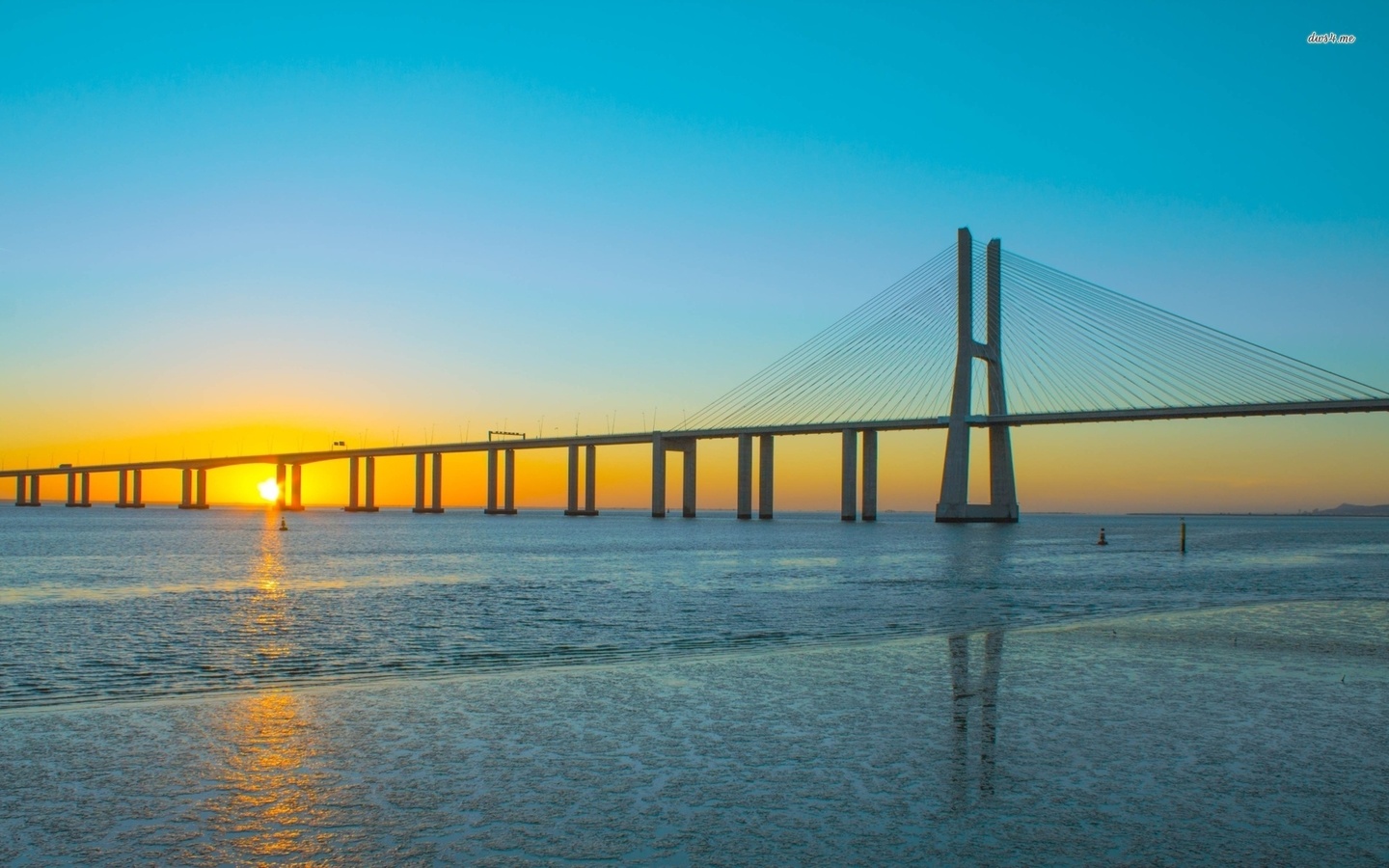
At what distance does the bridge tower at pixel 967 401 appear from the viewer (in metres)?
86.0

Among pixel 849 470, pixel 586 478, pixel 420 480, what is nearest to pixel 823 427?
pixel 849 470

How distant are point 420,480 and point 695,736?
476 feet

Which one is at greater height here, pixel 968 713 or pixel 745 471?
pixel 745 471

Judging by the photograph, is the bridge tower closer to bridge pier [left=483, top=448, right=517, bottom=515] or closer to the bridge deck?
the bridge deck

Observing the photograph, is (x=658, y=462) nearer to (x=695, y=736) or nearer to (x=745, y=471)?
(x=745, y=471)

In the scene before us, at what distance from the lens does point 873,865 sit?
4977 millimetres

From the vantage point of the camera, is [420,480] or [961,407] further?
[420,480]

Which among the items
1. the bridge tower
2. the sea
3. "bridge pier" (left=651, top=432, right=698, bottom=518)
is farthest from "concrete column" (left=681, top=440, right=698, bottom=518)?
the sea

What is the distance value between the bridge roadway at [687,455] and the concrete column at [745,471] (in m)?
0.10

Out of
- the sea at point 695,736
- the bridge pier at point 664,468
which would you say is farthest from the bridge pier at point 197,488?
the sea at point 695,736

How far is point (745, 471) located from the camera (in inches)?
4407

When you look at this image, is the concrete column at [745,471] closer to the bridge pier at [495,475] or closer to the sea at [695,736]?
the bridge pier at [495,475]

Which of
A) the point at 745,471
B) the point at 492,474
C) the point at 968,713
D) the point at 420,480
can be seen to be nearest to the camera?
the point at 968,713

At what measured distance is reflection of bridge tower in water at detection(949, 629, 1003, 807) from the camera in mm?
6422
